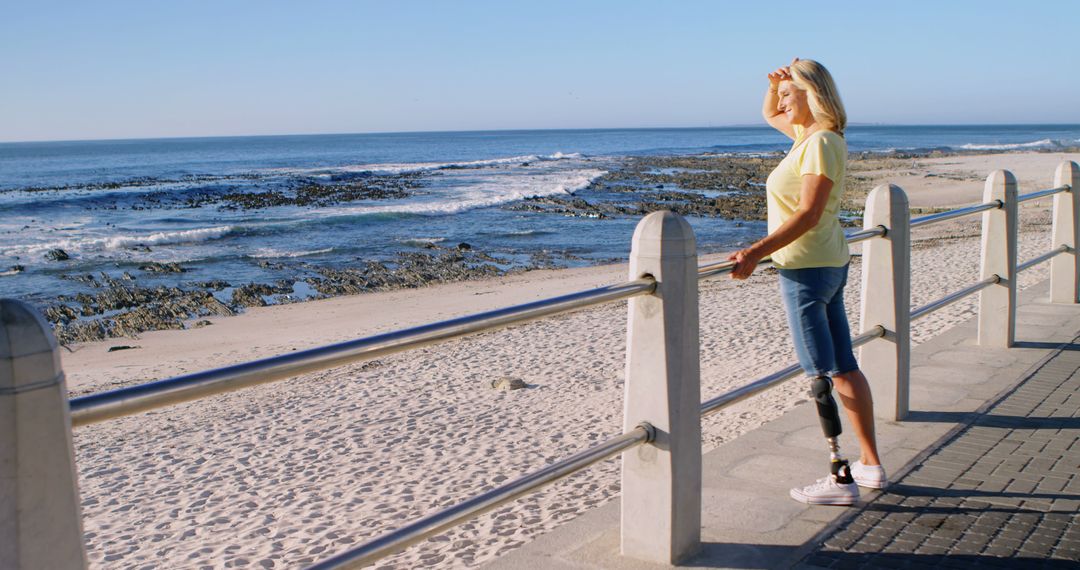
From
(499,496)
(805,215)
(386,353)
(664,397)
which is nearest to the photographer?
(386,353)

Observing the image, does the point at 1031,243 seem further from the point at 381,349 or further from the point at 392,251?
the point at 381,349

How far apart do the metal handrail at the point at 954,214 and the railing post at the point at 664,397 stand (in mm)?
2332

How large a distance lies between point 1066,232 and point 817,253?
5.77 m

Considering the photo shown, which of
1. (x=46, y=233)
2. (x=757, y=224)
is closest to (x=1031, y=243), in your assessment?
(x=757, y=224)

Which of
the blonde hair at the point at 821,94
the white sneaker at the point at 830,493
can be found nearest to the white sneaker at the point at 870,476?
the white sneaker at the point at 830,493

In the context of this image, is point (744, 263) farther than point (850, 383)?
No

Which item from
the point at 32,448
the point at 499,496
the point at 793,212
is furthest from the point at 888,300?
the point at 32,448

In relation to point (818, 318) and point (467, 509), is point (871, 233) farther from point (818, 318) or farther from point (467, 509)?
point (467, 509)

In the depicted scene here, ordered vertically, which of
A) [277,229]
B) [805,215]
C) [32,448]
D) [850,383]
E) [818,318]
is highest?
[805,215]

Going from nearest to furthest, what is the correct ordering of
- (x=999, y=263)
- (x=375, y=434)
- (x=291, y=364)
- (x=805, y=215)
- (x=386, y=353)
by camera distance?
(x=291, y=364) → (x=386, y=353) → (x=805, y=215) → (x=999, y=263) → (x=375, y=434)

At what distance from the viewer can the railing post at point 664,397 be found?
317 centimetres

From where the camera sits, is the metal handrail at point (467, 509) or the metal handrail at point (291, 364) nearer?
the metal handrail at point (291, 364)

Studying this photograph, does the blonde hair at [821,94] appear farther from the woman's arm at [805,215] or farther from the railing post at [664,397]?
the railing post at [664,397]

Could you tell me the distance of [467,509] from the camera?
2.63 meters
